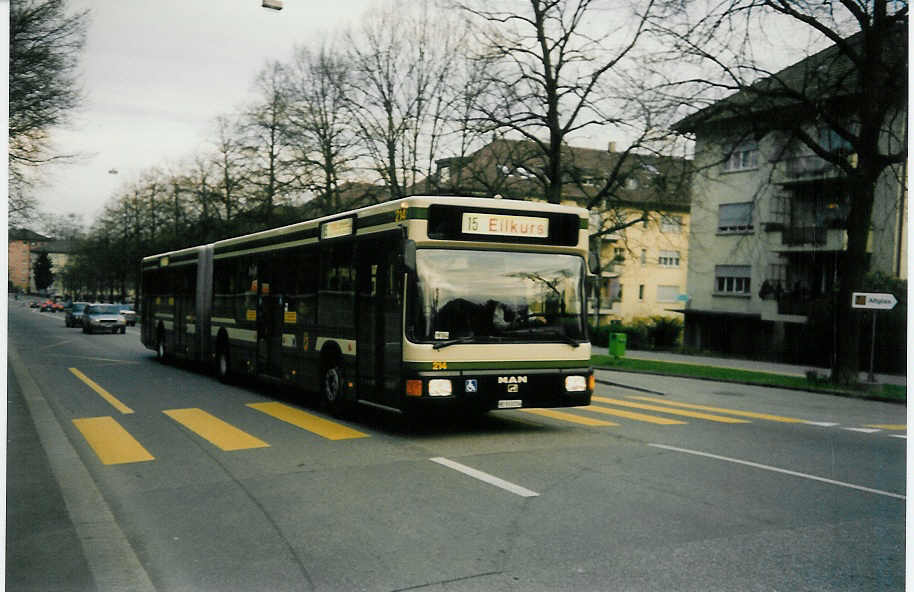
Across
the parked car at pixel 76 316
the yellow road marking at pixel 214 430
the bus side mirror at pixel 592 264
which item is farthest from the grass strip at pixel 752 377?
the parked car at pixel 76 316

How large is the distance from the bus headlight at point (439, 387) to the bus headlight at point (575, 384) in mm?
1557

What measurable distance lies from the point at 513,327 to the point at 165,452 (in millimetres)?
4004

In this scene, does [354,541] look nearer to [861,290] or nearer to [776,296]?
[861,290]

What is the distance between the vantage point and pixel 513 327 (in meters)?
9.40

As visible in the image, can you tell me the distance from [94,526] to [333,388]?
5518 mm

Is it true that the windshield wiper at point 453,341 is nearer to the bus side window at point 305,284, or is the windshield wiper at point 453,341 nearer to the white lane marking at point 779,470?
the white lane marking at point 779,470

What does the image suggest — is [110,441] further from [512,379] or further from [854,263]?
[854,263]

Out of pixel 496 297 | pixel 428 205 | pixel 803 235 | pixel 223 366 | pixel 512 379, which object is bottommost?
pixel 223 366

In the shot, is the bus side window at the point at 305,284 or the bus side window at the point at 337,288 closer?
the bus side window at the point at 337,288

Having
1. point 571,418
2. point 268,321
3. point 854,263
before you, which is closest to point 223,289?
point 268,321

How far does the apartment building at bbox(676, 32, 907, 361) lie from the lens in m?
18.0

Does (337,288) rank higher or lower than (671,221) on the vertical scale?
lower

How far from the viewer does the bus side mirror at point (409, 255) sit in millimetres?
8758

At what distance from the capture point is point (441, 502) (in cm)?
645
